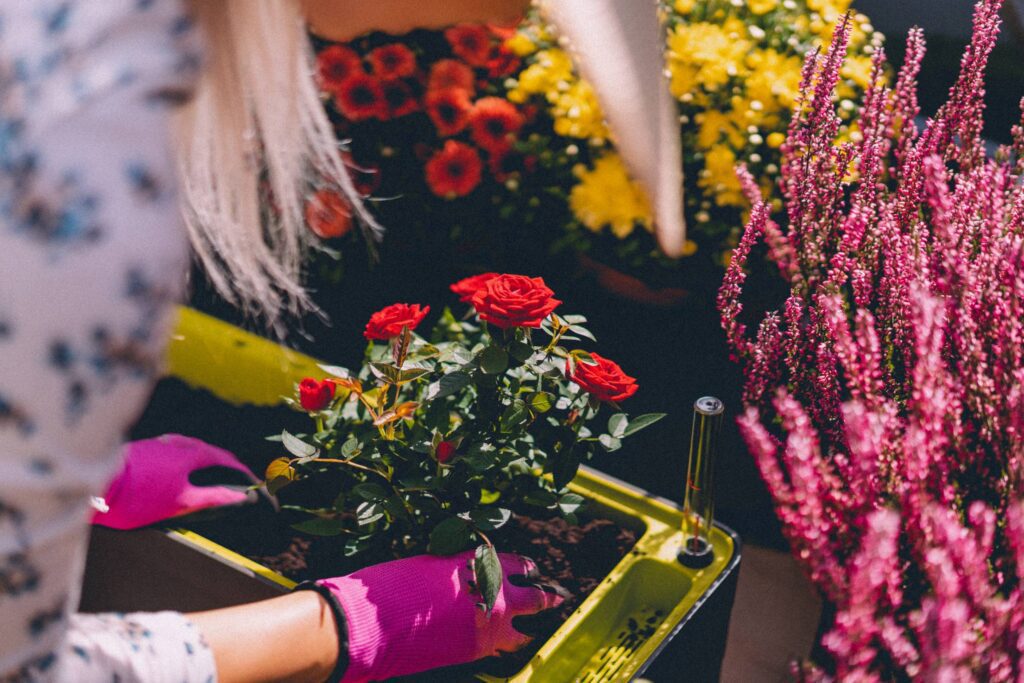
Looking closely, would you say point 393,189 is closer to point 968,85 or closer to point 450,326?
point 450,326

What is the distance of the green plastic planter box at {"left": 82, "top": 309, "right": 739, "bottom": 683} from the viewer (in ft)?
3.77

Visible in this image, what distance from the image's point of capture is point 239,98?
0.74 meters

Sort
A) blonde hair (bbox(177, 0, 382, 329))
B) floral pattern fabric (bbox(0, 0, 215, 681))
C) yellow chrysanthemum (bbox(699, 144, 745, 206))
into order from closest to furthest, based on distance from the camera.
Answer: floral pattern fabric (bbox(0, 0, 215, 681))
blonde hair (bbox(177, 0, 382, 329))
yellow chrysanthemum (bbox(699, 144, 745, 206))

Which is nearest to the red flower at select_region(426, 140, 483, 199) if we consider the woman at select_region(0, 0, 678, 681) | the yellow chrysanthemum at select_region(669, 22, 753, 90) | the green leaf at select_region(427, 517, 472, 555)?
the yellow chrysanthemum at select_region(669, 22, 753, 90)

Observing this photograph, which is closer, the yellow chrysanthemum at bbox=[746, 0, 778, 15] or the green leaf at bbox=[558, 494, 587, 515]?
the green leaf at bbox=[558, 494, 587, 515]

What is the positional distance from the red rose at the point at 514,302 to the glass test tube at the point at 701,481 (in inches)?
9.7

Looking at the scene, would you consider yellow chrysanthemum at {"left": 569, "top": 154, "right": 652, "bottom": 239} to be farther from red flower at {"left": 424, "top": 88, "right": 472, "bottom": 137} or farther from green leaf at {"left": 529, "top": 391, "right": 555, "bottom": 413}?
green leaf at {"left": 529, "top": 391, "right": 555, "bottom": 413}

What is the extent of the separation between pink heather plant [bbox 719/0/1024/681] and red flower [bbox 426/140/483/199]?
0.84 meters

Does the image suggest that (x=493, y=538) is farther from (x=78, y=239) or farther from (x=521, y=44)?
(x=521, y=44)

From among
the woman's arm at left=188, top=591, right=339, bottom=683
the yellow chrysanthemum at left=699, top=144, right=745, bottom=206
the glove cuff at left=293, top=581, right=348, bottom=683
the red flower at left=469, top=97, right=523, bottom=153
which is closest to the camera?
the woman's arm at left=188, top=591, right=339, bottom=683

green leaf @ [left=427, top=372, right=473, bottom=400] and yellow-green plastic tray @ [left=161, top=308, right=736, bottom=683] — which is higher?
green leaf @ [left=427, top=372, right=473, bottom=400]

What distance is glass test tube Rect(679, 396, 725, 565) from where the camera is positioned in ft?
3.92

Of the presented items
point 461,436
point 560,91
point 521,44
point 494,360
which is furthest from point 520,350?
point 521,44

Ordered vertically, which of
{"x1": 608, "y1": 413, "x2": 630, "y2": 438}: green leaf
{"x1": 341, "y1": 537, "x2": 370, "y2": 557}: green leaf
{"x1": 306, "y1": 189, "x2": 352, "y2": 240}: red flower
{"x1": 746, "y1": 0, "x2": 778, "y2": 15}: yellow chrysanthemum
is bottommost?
{"x1": 341, "y1": 537, "x2": 370, "y2": 557}: green leaf
